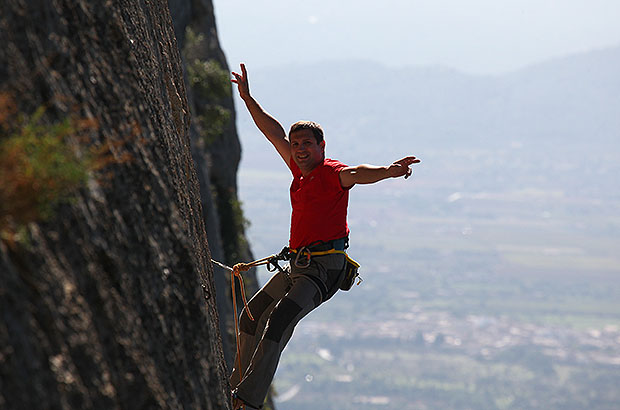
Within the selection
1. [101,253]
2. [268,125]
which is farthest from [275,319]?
[101,253]

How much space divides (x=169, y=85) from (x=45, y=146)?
3579 millimetres

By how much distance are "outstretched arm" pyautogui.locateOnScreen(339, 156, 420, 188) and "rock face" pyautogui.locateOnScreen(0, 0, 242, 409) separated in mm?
2106

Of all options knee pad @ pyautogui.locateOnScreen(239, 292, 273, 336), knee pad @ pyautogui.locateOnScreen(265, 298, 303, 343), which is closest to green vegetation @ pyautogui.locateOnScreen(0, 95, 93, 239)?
knee pad @ pyautogui.locateOnScreen(265, 298, 303, 343)

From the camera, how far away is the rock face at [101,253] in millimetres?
3746

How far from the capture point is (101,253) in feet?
14.2

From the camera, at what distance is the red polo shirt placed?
27.4 feet

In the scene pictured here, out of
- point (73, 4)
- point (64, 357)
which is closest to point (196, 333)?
point (64, 357)

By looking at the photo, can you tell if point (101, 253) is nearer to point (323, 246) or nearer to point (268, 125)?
point (323, 246)

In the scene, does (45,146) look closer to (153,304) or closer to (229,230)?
(153,304)

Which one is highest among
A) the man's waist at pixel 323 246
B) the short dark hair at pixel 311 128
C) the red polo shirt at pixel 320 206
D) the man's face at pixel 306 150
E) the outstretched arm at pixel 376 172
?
the short dark hair at pixel 311 128

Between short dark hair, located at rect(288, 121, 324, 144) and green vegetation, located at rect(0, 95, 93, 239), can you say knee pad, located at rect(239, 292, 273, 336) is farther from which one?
green vegetation, located at rect(0, 95, 93, 239)

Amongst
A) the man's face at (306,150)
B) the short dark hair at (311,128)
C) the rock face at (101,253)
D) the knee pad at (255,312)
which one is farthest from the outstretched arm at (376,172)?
the rock face at (101,253)

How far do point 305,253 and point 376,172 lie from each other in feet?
4.62

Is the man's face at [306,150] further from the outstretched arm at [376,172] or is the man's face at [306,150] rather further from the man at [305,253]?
the outstretched arm at [376,172]
